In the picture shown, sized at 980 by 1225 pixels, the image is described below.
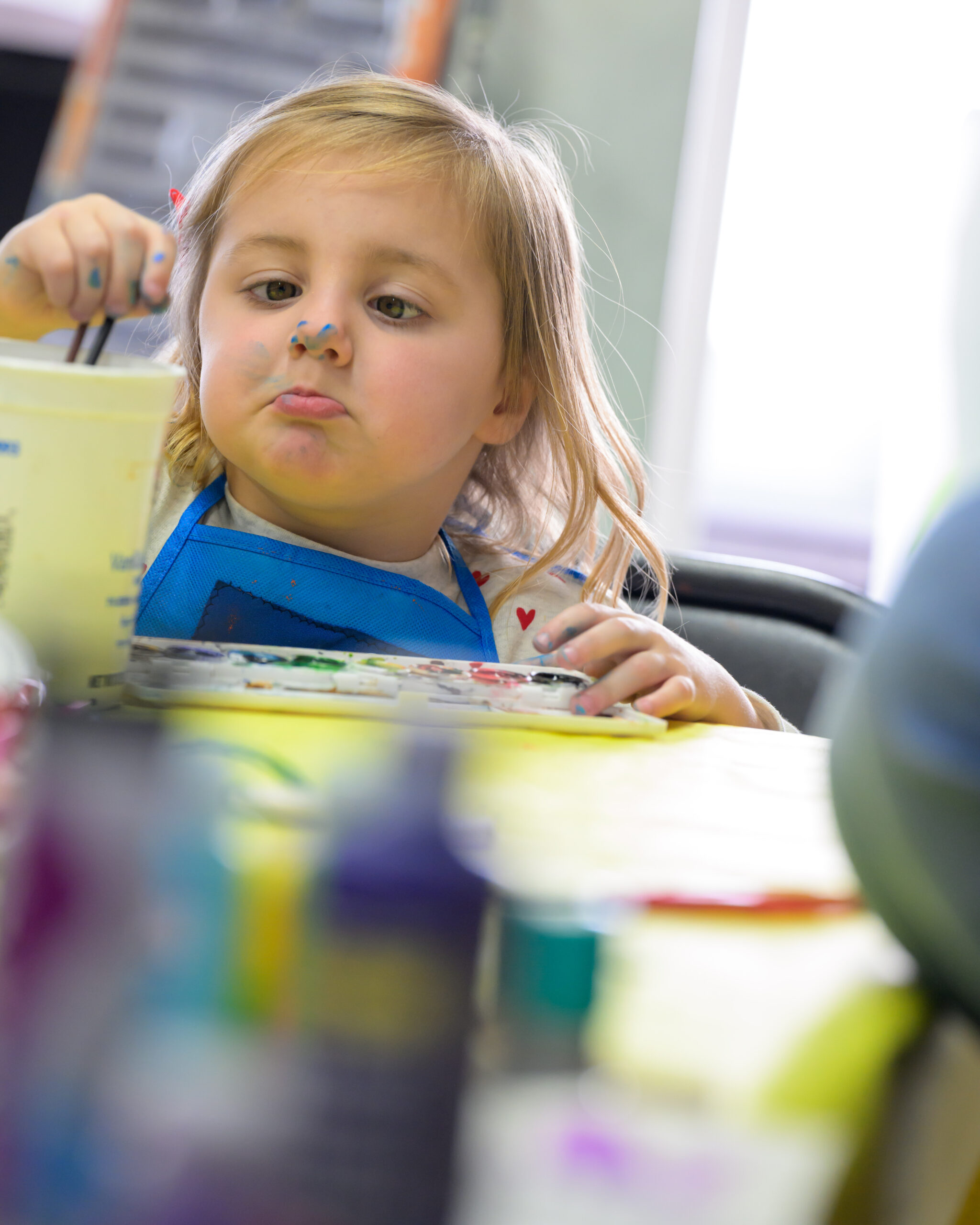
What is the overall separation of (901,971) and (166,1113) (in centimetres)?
16

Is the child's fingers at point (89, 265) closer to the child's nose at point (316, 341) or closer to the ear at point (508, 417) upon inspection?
the child's nose at point (316, 341)

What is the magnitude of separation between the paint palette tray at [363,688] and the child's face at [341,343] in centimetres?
28

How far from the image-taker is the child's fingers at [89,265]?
1.83 ft

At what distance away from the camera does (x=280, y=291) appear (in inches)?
35.4

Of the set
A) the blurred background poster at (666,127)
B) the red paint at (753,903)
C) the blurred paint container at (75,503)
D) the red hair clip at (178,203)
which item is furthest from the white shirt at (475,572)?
the blurred background poster at (666,127)

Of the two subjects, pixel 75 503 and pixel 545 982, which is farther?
pixel 75 503

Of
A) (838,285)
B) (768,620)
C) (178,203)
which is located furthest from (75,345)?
(838,285)

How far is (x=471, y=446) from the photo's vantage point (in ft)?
3.58

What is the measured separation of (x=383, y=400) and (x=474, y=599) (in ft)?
0.68

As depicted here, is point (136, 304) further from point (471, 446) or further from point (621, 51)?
point (621, 51)

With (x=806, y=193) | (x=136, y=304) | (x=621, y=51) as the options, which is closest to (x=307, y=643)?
(x=136, y=304)

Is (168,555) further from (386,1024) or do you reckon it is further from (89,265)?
(386,1024)

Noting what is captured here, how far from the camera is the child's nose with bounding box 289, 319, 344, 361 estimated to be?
83cm

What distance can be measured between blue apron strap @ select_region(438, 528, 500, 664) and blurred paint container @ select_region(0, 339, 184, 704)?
1.57 feet
